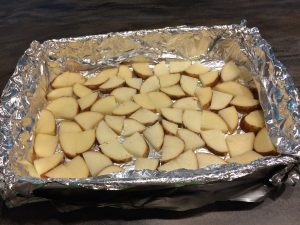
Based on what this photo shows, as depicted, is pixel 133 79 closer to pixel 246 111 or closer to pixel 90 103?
pixel 90 103

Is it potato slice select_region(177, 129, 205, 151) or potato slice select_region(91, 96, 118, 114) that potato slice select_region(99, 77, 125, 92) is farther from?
potato slice select_region(177, 129, 205, 151)

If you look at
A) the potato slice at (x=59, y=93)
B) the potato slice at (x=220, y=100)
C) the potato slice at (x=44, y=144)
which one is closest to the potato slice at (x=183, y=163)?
the potato slice at (x=220, y=100)

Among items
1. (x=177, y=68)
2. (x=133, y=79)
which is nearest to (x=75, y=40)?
(x=133, y=79)

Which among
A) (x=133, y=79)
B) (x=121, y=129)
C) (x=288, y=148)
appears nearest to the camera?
(x=288, y=148)

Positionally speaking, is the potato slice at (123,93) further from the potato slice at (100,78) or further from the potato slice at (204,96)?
the potato slice at (204,96)

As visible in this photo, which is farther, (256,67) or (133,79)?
(133,79)

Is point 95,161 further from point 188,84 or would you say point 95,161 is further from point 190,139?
point 188,84

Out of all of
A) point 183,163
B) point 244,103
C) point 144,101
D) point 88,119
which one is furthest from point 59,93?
point 244,103
